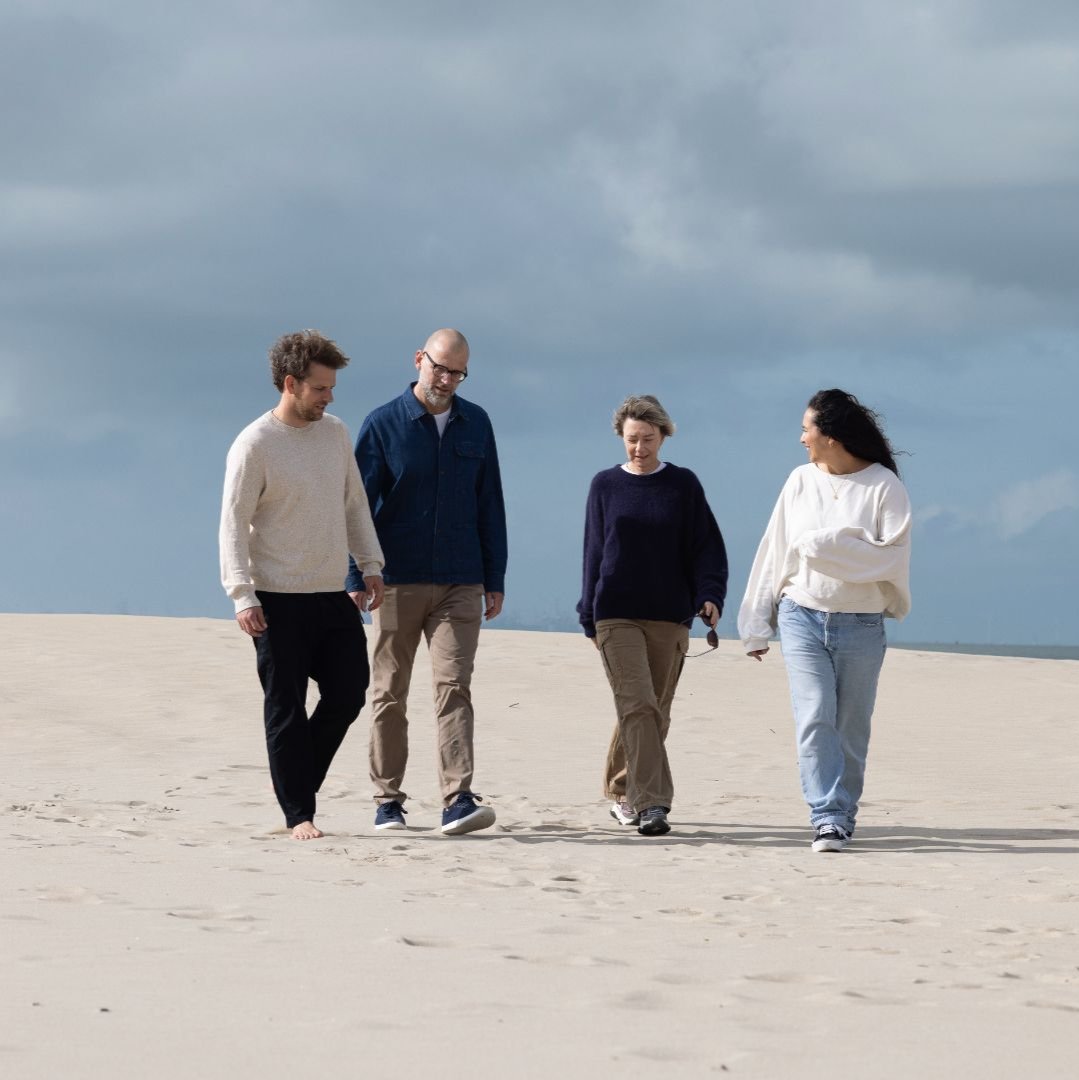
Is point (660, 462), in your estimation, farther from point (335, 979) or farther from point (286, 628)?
point (335, 979)

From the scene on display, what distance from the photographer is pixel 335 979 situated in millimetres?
3787

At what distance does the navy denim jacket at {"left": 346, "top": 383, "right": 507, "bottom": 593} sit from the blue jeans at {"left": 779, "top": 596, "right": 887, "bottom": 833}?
1442 mm

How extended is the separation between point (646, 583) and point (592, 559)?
0.32 meters

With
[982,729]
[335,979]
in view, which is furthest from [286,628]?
[982,729]

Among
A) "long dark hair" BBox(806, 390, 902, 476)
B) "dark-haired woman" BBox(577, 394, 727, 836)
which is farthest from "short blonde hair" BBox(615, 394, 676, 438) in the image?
"long dark hair" BBox(806, 390, 902, 476)

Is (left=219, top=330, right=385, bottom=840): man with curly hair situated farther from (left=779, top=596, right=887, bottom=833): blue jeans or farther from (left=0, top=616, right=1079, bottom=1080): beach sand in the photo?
(left=779, top=596, right=887, bottom=833): blue jeans

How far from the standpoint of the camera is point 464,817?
6777 millimetres

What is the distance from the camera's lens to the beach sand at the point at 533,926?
3203 mm

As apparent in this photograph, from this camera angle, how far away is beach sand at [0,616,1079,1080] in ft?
10.5

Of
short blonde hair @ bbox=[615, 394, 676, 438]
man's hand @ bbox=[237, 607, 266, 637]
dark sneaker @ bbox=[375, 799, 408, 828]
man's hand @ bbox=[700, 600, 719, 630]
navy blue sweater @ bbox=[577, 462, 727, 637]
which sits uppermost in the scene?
short blonde hair @ bbox=[615, 394, 676, 438]

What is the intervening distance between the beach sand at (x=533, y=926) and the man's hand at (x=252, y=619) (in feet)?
3.07

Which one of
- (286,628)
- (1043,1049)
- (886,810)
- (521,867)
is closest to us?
(1043,1049)

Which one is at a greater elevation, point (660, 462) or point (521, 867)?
point (660, 462)

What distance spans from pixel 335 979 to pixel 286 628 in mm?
2959
